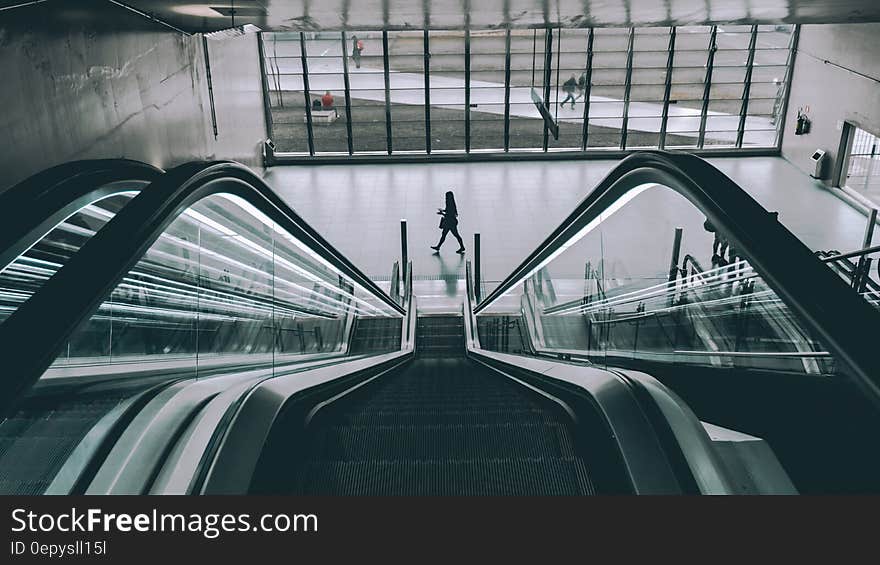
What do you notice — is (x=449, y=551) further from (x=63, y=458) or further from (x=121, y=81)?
(x=121, y=81)

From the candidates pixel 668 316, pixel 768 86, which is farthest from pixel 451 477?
pixel 768 86

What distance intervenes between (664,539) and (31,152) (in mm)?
5555

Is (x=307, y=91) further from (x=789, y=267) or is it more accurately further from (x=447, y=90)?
(x=789, y=267)

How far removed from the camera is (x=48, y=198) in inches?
149

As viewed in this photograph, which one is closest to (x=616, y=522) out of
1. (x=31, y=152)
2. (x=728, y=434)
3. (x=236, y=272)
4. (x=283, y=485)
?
(x=283, y=485)

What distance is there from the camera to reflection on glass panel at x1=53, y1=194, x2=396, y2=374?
11.1 ft

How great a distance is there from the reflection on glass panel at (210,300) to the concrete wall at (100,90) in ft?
5.47

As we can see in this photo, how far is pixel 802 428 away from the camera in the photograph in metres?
3.14

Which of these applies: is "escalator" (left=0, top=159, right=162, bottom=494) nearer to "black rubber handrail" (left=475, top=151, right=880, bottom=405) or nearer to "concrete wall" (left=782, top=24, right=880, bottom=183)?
"black rubber handrail" (left=475, top=151, right=880, bottom=405)

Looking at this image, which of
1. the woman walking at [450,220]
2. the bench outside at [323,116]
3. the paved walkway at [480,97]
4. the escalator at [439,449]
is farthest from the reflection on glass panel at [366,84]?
the escalator at [439,449]

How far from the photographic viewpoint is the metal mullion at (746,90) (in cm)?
1642

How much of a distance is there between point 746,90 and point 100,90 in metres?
14.2

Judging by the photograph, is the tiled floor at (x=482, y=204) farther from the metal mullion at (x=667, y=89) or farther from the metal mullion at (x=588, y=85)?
the metal mullion at (x=667, y=89)

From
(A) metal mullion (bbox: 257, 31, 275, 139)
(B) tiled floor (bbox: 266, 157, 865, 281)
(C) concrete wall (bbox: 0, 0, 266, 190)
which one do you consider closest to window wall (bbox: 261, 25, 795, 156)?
(A) metal mullion (bbox: 257, 31, 275, 139)
